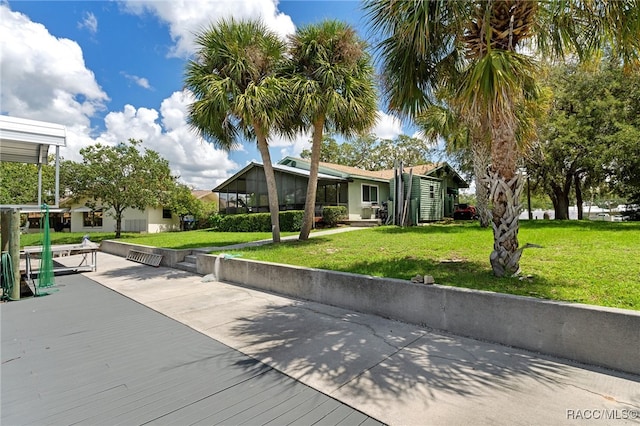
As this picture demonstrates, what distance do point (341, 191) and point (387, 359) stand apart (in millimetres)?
16027

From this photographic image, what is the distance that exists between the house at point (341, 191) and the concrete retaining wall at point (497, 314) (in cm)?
1042

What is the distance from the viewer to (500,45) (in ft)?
16.4

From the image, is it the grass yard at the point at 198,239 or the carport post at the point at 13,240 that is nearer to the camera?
the carport post at the point at 13,240

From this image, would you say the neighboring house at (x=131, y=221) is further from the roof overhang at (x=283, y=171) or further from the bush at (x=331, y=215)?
the bush at (x=331, y=215)

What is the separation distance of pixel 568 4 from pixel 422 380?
223 inches

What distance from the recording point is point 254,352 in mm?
3830

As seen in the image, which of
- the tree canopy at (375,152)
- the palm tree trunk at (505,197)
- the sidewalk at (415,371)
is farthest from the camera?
the tree canopy at (375,152)

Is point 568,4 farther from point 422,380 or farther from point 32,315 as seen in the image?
point 32,315

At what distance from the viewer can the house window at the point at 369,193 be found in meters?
20.5

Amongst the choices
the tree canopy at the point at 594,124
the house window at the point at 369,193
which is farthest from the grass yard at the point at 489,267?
the house window at the point at 369,193

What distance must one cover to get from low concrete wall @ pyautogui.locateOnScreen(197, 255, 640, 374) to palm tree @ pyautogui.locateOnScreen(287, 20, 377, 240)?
18.9 ft

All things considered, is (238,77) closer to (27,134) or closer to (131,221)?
(27,134)

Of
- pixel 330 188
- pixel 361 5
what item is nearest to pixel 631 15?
pixel 361 5

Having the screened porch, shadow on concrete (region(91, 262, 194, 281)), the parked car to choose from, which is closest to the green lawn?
shadow on concrete (region(91, 262, 194, 281))
